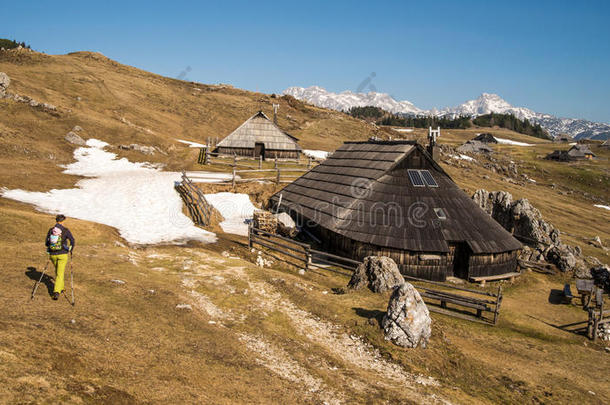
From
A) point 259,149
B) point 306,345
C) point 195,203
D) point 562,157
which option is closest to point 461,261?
point 306,345

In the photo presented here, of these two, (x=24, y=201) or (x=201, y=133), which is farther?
(x=201, y=133)

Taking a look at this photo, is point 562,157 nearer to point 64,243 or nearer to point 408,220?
point 408,220

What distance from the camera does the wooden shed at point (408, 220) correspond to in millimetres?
19547

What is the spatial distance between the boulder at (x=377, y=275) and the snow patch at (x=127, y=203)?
9.39m

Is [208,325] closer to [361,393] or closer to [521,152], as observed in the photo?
[361,393]

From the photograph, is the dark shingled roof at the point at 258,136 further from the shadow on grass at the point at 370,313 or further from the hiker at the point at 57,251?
the hiker at the point at 57,251

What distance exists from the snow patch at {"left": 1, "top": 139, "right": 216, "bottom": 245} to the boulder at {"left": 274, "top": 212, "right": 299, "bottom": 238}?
4.60 m

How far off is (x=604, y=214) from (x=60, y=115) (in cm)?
8080

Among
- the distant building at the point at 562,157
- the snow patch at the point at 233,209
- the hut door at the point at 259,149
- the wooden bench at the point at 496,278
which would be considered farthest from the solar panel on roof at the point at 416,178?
the distant building at the point at 562,157

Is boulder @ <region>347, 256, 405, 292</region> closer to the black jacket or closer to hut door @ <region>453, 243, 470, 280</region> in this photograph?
hut door @ <region>453, 243, 470, 280</region>

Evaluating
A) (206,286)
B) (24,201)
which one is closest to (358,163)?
(206,286)

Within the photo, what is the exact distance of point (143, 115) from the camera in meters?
64.8

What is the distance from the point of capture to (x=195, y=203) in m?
26.7

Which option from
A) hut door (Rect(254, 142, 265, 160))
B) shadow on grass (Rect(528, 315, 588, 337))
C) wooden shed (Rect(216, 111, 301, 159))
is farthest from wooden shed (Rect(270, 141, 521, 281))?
hut door (Rect(254, 142, 265, 160))
